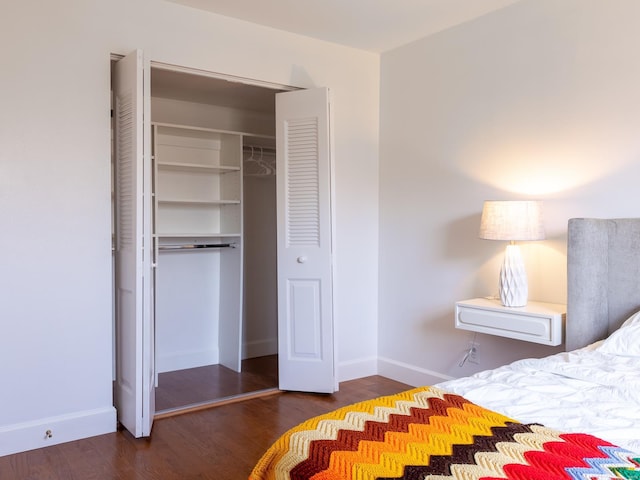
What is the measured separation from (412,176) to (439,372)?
1.45 m

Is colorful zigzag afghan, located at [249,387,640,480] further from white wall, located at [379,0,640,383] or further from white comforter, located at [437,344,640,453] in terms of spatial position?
white wall, located at [379,0,640,383]

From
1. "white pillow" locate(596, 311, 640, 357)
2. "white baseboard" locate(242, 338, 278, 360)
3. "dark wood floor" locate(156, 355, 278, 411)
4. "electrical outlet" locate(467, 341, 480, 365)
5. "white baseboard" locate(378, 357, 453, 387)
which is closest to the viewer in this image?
"white pillow" locate(596, 311, 640, 357)

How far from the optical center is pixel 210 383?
4.11 meters

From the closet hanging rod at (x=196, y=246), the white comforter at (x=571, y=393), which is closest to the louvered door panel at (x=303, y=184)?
the closet hanging rod at (x=196, y=246)

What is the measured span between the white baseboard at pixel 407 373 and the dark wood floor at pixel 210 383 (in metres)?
0.87

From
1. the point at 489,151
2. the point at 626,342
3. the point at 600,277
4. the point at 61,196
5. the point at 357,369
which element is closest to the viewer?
the point at 626,342

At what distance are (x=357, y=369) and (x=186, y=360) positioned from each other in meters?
1.47

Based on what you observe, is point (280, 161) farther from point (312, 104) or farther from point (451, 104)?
point (451, 104)

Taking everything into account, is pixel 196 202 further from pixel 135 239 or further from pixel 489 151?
pixel 489 151

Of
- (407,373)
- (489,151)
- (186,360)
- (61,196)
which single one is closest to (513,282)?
(489,151)

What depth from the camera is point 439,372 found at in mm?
3869

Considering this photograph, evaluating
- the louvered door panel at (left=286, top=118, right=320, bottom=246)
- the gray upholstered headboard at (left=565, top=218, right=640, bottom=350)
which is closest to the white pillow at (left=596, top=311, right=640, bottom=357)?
the gray upholstered headboard at (left=565, top=218, right=640, bottom=350)

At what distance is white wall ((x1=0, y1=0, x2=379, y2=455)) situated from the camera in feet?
9.29

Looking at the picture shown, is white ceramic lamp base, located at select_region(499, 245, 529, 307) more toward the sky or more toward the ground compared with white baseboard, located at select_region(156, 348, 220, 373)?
more toward the sky
